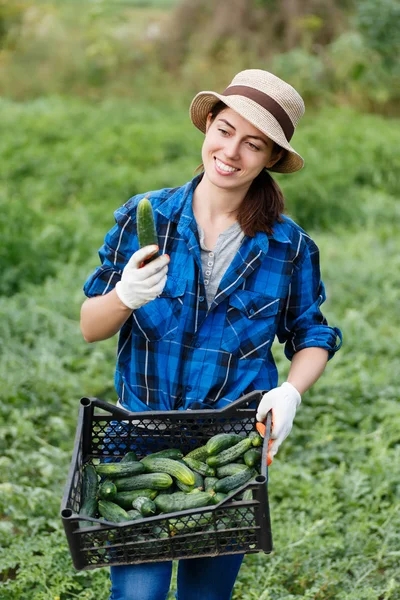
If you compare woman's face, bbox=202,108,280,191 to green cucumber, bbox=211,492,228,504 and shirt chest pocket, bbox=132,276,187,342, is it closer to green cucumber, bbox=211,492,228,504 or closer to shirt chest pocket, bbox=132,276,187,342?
shirt chest pocket, bbox=132,276,187,342

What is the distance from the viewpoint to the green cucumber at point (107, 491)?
2.41 meters

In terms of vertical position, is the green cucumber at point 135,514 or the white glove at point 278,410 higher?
the white glove at point 278,410

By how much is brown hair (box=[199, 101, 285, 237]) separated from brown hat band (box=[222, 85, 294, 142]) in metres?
0.07

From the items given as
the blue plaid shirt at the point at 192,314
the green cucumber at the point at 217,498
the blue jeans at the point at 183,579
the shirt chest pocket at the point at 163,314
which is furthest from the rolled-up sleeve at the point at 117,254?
the blue jeans at the point at 183,579

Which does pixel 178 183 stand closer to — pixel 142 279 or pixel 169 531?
Answer: pixel 142 279

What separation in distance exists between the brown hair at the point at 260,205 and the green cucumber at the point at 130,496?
921 mm

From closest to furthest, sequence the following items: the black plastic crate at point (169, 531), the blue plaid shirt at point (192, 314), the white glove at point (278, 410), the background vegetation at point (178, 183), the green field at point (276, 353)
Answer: the black plastic crate at point (169, 531), the white glove at point (278, 410), the blue plaid shirt at point (192, 314), the green field at point (276, 353), the background vegetation at point (178, 183)

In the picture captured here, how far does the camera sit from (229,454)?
252 cm

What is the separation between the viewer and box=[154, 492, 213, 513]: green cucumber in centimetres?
237

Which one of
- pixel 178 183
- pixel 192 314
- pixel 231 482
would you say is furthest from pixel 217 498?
pixel 178 183

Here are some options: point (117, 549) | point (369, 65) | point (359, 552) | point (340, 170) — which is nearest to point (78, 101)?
point (369, 65)

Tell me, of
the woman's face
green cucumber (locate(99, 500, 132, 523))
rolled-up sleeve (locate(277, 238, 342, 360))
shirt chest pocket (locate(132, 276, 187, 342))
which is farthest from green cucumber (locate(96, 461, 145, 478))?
the woman's face

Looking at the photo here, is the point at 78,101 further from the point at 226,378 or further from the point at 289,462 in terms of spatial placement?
the point at 226,378

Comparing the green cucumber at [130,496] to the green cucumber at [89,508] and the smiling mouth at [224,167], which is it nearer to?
the green cucumber at [89,508]
